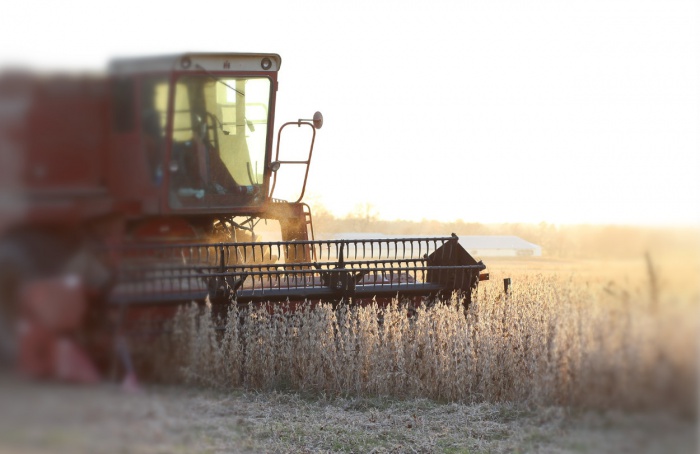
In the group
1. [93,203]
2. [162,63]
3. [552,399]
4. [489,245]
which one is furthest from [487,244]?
[93,203]

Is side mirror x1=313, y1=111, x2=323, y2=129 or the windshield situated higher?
side mirror x1=313, y1=111, x2=323, y2=129

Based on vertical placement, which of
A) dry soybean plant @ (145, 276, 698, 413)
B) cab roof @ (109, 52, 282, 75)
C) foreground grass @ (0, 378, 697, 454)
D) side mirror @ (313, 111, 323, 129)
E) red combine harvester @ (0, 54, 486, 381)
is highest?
side mirror @ (313, 111, 323, 129)

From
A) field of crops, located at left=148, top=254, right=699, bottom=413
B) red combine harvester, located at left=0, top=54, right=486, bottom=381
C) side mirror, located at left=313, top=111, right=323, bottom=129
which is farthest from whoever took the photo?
side mirror, located at left=313, top=111, right=323, bottom=129

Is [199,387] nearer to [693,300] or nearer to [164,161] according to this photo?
[164,161]

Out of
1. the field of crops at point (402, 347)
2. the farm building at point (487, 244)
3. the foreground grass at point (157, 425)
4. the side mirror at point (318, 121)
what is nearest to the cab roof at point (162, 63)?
the foreground grass at point (157, 425)

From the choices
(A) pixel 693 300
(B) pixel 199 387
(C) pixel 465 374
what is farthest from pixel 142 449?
(C) pixel 465 374

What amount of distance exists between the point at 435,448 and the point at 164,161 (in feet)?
15.2

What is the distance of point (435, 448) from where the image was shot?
5.83m

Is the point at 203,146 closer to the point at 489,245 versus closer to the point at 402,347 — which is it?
the point at 402,347

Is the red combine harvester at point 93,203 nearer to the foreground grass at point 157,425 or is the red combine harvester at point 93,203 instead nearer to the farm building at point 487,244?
the foreground grass at point 157,425

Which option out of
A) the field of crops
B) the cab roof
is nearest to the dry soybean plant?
the field of crops

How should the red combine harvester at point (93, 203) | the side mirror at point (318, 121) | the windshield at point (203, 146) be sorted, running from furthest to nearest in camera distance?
the side mirror at point (318, 121)
the windshield at point (203, 146)
the red combine harvester at point (93, 203)

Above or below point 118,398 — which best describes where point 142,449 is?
below

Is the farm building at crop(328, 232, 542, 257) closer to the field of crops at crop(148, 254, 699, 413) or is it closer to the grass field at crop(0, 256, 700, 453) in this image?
the field of crops at crop(148, 254, 699, 413)
